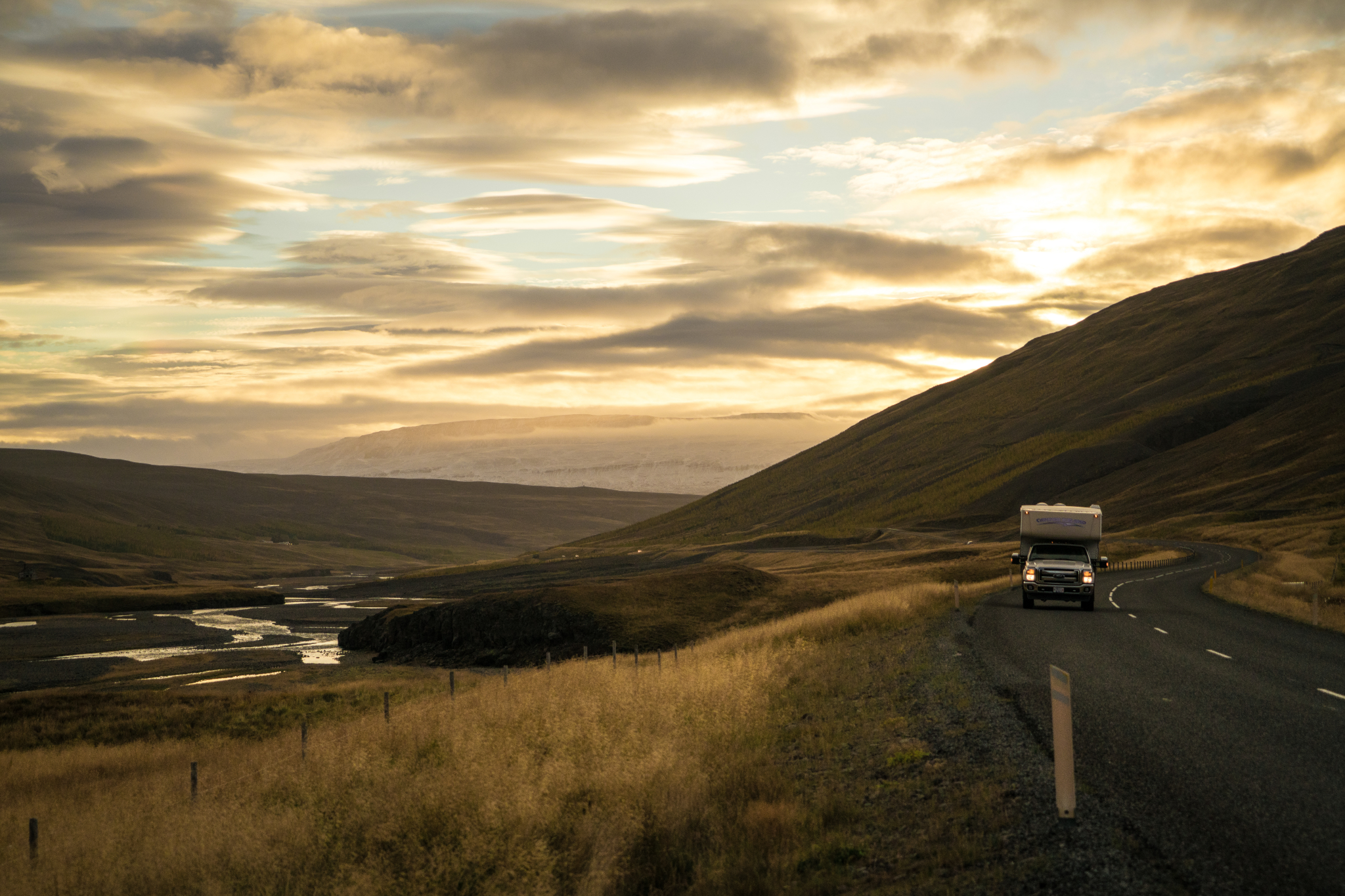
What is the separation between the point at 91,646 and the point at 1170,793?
70.2 metres

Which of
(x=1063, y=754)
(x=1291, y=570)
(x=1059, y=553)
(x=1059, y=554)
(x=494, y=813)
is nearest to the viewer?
(x=1063, y=754)

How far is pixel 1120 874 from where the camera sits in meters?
7.32

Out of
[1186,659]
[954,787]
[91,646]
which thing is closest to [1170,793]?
[954,787]

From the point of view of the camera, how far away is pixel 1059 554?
115ft

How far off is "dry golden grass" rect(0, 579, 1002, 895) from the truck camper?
15.8m

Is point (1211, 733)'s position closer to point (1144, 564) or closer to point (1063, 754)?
point (1063, 754)

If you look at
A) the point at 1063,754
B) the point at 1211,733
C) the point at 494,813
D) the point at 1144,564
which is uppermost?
the point at 1063,754

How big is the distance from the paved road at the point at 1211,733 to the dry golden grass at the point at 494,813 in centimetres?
216

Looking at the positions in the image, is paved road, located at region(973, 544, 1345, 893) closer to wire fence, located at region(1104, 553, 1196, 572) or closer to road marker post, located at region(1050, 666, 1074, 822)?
road marker post, located at region(1050, 666, 1074, 822)

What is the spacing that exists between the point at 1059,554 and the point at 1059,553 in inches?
10.3

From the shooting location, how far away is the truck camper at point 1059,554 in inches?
1284

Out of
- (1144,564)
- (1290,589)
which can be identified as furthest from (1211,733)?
(1144,564)

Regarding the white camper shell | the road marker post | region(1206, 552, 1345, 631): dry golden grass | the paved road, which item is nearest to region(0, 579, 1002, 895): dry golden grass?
the road marker post

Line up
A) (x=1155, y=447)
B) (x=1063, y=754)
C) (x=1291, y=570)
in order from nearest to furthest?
(x=1063, y=754) → (x=1291, y=570) → (x=1155, y=447)
